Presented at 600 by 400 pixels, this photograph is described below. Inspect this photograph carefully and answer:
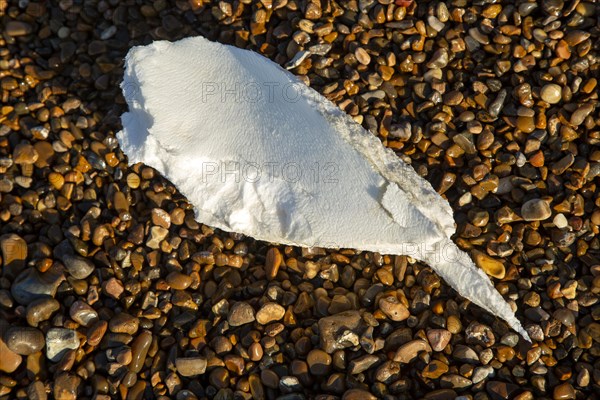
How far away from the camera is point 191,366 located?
205 cm

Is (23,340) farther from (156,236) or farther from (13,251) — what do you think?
(156,236)

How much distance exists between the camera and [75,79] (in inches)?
109

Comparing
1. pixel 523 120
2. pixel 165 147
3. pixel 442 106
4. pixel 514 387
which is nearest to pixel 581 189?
pixel 523 120

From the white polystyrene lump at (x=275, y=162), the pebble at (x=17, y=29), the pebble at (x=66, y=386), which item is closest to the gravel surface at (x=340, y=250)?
the pebble at (x=66, y=386)

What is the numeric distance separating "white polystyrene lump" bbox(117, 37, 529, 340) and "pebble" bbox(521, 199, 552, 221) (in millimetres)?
309

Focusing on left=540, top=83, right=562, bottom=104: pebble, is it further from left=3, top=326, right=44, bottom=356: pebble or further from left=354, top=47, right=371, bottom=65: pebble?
left=3, top=326, right=44, bottom=356: pebble

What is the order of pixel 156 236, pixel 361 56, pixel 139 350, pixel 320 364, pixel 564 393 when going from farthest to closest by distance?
pixel 361 56 < pixel 156 236 < pixel 139 350 < pixel 320 364 < pixel 564 393

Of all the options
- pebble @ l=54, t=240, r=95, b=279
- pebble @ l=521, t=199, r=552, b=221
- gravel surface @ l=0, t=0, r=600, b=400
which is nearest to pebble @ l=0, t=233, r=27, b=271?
gravel surface @ l=0, t=0, r=600, b=400

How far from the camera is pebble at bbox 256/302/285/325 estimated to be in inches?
82.6

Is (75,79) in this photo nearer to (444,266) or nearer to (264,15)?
(264,15)

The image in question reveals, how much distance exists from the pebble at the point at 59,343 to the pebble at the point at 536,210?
185cm

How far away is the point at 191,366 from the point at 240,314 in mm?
261

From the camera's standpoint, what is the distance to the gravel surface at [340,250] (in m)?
2.02

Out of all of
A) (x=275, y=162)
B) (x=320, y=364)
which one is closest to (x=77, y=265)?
(x=275, y=162)
